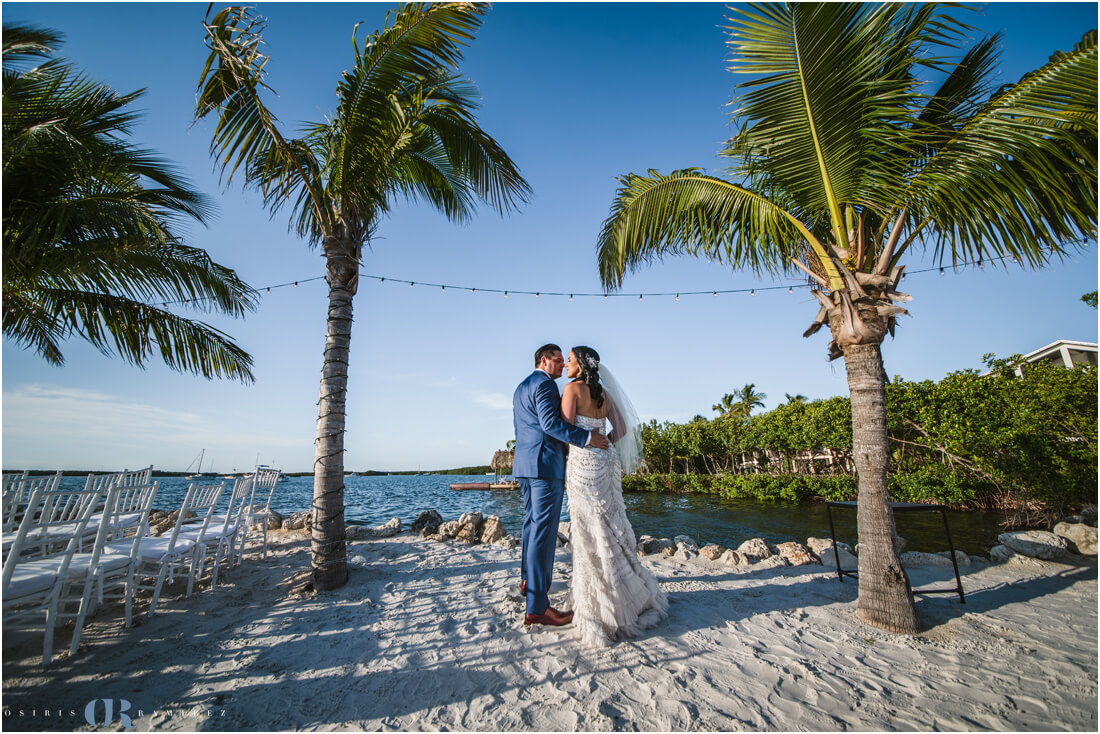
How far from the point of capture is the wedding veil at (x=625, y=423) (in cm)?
392

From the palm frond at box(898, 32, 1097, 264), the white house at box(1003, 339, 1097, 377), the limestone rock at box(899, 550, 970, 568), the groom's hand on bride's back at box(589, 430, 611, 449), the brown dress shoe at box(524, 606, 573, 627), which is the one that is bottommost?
the limestone rock at box(899, 550, 970, 568)

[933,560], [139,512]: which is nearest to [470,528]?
[139,512]

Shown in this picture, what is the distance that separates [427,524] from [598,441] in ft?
16.5

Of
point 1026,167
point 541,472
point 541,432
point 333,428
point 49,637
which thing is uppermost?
point 1026,167

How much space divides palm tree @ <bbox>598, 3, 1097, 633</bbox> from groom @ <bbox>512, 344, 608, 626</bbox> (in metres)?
2.31

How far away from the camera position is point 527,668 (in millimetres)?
2664

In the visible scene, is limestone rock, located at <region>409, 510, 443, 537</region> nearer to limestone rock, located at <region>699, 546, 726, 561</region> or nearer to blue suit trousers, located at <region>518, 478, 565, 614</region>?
blue suit trousers, located at <region>518, 478, 565, 614</region>

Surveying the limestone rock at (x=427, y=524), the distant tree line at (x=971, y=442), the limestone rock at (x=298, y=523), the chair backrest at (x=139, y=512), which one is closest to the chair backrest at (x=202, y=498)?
the chair backrest at (x=139, y=512)

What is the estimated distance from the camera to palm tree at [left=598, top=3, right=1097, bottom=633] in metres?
2.95

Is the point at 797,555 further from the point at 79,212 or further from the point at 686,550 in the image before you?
the point at 79,212

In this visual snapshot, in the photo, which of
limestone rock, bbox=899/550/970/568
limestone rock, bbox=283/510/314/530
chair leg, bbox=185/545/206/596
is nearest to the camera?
chair leg, bbox=185/545/206/596

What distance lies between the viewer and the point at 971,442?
37.4 feet
